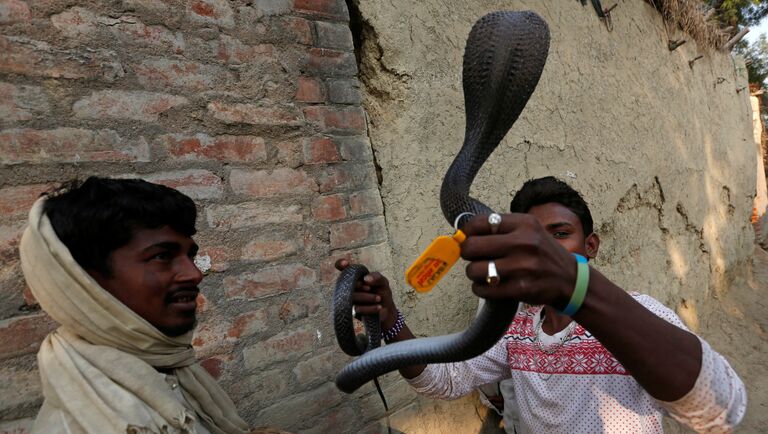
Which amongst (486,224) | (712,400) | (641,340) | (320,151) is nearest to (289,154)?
(320,151)

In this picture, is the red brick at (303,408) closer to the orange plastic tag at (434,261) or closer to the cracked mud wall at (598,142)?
the cracked mud wall at (598,142)

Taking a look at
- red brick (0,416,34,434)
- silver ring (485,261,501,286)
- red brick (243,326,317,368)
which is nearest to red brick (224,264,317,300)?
red brick (243,326,317,368)

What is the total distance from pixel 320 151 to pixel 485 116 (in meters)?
0.98

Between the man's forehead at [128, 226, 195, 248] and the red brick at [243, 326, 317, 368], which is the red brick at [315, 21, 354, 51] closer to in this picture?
the man's forehead at [128, 226, 195, 248]

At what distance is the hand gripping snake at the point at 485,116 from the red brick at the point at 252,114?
0.93 metres

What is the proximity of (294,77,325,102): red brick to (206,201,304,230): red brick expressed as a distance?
41cm

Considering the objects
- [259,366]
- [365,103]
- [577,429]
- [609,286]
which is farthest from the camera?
[365,103]

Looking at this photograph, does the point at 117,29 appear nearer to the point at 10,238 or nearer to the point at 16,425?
the point at 10,238

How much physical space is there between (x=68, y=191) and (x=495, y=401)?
6.21 feet

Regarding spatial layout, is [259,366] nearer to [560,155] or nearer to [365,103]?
[365,103]

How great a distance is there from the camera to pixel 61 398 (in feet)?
3.28

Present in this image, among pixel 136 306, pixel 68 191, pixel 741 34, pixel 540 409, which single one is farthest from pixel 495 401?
pixel 741 34

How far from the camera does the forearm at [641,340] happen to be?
2.83 feet

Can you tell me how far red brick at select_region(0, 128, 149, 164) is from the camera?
1217 mm
